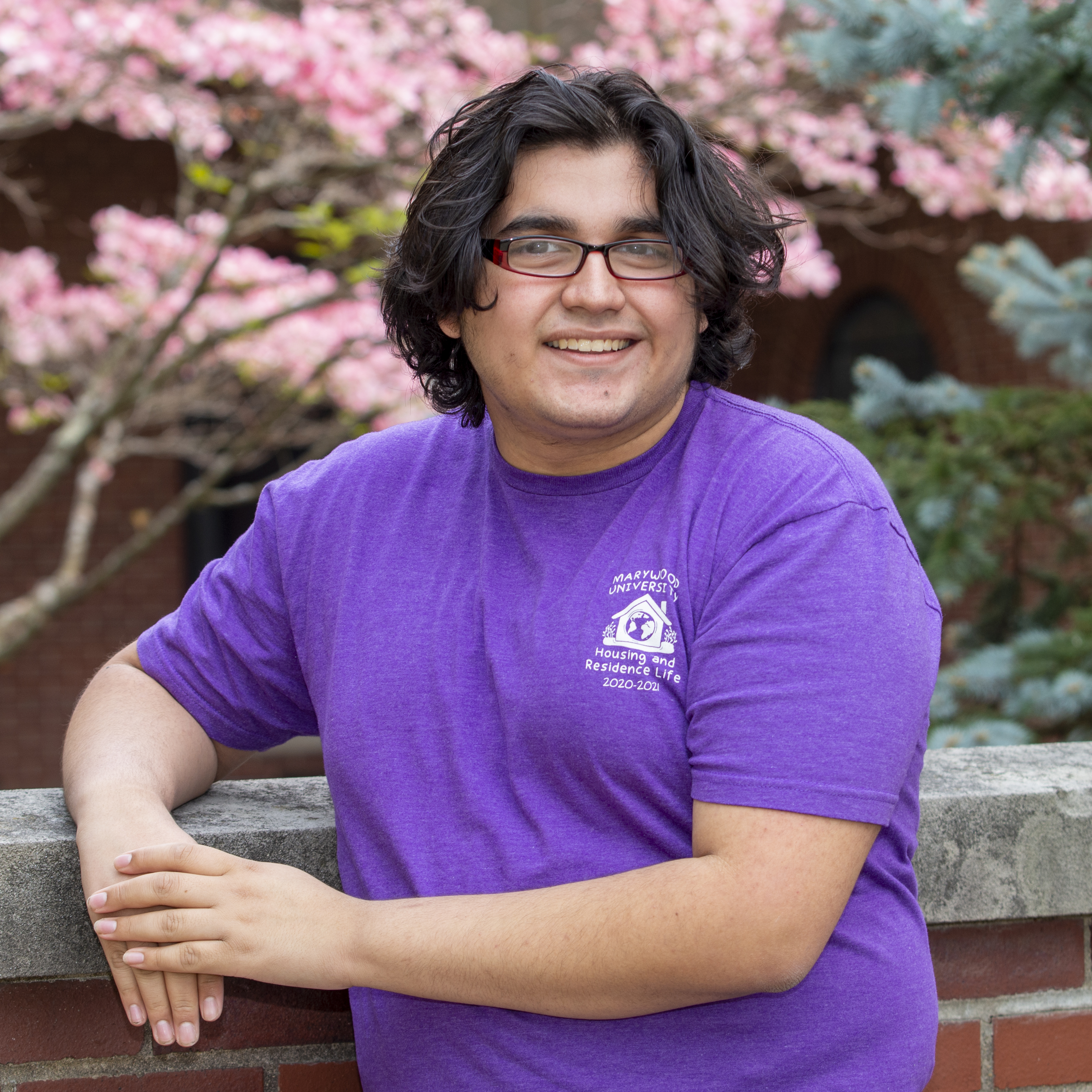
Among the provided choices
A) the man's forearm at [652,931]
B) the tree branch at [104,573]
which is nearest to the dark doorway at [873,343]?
the tree branch at [104,573]

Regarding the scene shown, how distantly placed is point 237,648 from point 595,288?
0.65m

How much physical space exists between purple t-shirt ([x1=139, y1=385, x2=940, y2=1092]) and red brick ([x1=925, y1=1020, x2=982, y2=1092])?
29cm

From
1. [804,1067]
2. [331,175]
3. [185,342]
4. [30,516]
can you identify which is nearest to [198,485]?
[185,342]

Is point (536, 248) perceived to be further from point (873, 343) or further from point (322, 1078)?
point (873, 343)

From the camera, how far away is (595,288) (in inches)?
56.8

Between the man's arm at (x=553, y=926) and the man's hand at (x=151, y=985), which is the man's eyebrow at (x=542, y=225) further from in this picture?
the man's hand at (x=151, y=985)

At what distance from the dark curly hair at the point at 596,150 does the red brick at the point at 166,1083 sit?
873 mm

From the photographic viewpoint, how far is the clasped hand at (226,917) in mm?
1338

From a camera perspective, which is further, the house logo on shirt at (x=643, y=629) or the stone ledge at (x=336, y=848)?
the stone ledge at (x=336, y=848)

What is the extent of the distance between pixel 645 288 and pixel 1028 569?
8.85 feet

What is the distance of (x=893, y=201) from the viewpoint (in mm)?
8344

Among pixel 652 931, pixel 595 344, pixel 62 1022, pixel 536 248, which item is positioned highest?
pixel 536 248

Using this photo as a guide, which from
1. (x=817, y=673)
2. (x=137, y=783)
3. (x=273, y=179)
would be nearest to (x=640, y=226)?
(x=817, y=673)

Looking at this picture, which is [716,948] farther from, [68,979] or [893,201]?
[893,201]
